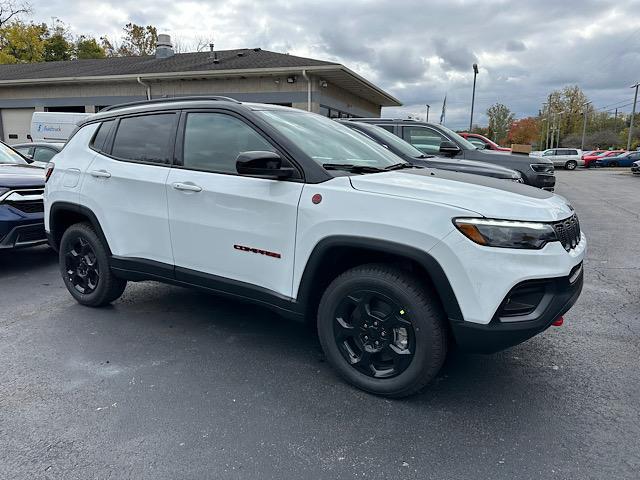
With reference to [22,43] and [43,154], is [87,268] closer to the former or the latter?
[43,154]

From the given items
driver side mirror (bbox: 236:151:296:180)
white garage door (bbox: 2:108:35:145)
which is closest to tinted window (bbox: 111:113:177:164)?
driver side mirror (bbox: 236:151:296:180)

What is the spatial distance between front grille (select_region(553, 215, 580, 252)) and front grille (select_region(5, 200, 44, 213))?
5.66 metres

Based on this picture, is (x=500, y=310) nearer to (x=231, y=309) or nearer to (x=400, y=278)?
(x=400, y=278)

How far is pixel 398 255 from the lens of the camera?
265 centimetres

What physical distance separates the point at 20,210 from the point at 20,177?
0.50m

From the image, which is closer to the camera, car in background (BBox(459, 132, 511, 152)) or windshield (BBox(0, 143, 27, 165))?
windshield (BBox(0, 143, 27, 165))

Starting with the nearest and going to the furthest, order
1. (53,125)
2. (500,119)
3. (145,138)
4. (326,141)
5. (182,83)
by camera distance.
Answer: (326,141), (145,138), (53,125), (182,83), (500,119)

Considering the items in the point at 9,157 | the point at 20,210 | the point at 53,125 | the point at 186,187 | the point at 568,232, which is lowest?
the point at 20,210

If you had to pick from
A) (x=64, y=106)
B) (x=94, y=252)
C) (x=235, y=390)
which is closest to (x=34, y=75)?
(x=64, y=106)

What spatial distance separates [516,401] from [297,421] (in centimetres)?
137

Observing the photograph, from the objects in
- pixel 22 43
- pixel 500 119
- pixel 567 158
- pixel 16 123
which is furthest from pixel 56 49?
pixel 500 119

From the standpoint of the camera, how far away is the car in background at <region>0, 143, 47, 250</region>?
5.32 m

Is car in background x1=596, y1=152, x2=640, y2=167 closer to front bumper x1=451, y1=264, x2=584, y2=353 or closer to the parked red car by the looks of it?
the parked red car

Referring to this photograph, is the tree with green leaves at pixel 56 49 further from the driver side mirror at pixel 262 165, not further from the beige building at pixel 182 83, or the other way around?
the driver side mirror at pixel 262 165
